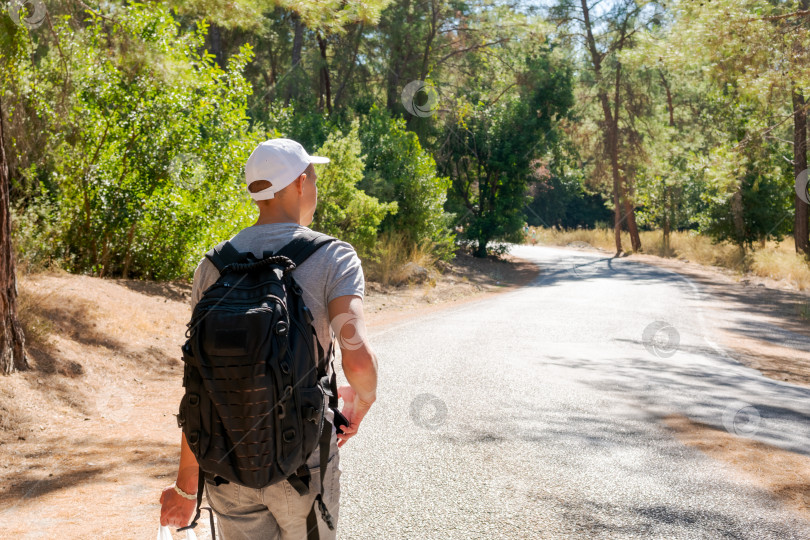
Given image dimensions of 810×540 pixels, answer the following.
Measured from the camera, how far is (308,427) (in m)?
1.92

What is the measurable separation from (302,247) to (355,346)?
319 millimetres

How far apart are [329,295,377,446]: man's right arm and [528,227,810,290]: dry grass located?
73.9 feet

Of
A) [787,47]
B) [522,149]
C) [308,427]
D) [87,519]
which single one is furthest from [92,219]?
[522,149]

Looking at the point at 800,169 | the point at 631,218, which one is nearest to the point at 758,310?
the point at 800,169

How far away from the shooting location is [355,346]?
2010 mm

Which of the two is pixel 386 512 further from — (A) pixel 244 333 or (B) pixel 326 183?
(B) pixel 326 183

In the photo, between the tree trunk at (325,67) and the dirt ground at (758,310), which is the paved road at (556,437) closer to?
the dirt ground at (758,310)

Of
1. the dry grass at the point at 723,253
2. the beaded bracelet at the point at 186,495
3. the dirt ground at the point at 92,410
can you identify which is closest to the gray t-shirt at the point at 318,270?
the beaded bracelet at the point at 186,495

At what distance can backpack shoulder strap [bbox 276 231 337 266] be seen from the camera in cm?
201

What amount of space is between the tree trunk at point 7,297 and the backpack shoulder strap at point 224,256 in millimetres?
5390

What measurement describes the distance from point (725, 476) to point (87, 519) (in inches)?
164

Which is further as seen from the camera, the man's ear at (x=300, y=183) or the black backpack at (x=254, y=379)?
the man's ear at (x=300, y=183)

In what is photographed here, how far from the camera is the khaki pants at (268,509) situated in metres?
2.02

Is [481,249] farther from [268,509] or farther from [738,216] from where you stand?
[268,509]
